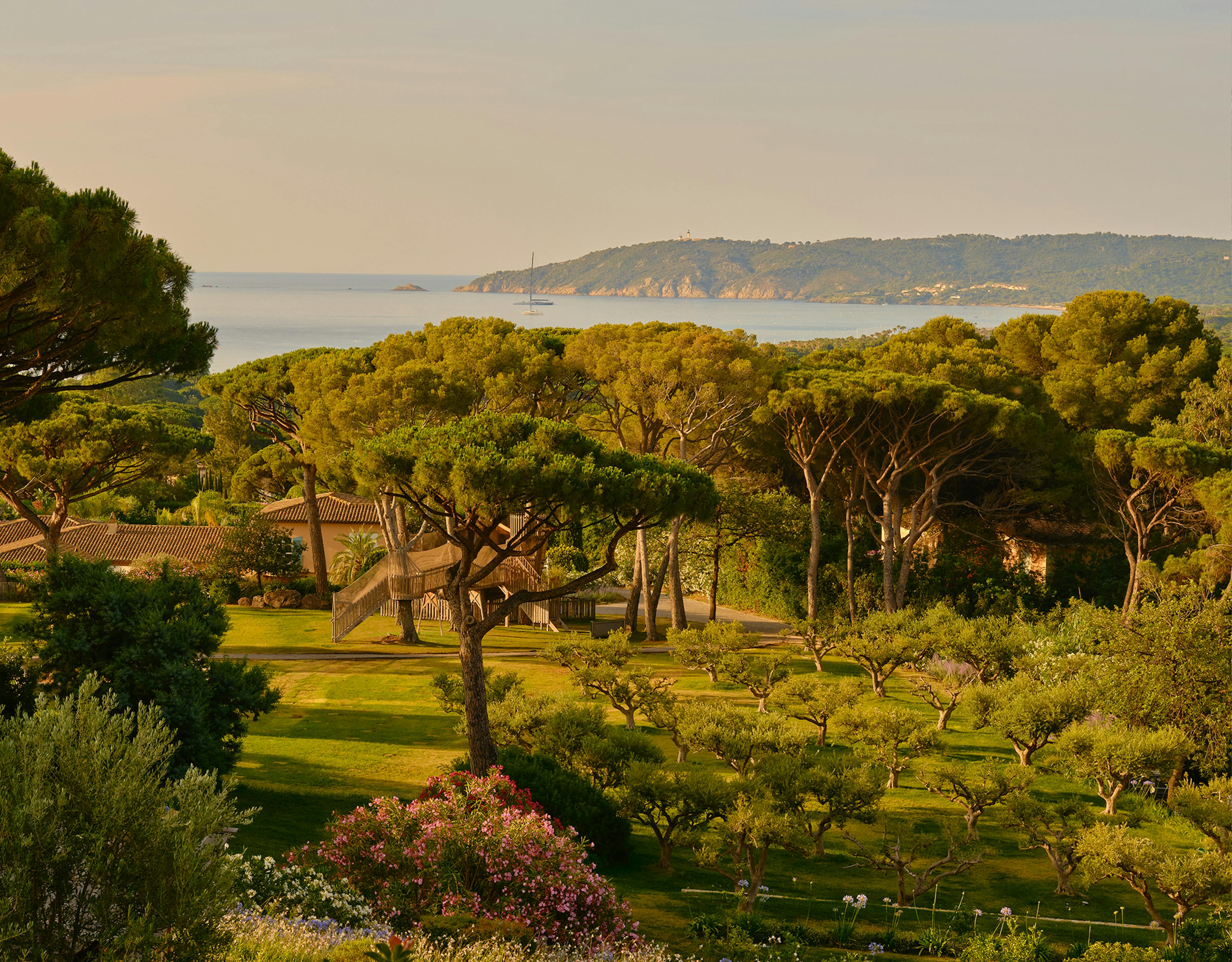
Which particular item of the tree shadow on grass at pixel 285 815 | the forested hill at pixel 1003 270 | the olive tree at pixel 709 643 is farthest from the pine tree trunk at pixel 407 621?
the forested hill at pixel 1003 270

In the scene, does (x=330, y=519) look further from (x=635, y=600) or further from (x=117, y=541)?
(x=635, y=600)

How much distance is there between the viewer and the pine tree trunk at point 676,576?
86.5ft

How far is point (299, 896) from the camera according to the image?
8.08 m

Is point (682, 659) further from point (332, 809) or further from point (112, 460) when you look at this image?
point (112, 460)

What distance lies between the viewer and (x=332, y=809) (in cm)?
1287

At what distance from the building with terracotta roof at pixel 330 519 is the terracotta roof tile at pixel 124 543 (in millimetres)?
2640

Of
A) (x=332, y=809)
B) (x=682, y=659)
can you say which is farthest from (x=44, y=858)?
(x=682, y=659)

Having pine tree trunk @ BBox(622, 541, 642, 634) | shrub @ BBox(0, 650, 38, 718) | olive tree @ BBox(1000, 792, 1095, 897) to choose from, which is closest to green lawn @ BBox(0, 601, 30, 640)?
shrub @ BBox(0, 650, 38, 718)

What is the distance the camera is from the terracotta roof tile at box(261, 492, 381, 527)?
3678 cm

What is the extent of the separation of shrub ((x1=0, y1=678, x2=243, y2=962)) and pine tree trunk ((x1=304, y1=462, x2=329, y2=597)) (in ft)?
81.4

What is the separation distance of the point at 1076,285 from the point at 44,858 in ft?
512

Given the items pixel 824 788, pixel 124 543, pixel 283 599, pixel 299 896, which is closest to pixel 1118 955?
pixel 824 788

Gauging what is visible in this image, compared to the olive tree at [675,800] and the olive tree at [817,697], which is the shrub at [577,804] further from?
the olive tree at [817,697]

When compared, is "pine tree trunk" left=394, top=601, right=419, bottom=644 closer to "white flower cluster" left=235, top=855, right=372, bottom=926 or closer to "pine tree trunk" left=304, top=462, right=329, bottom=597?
"pine tree trunk" left=304, top=462, right=329, bottom=597
